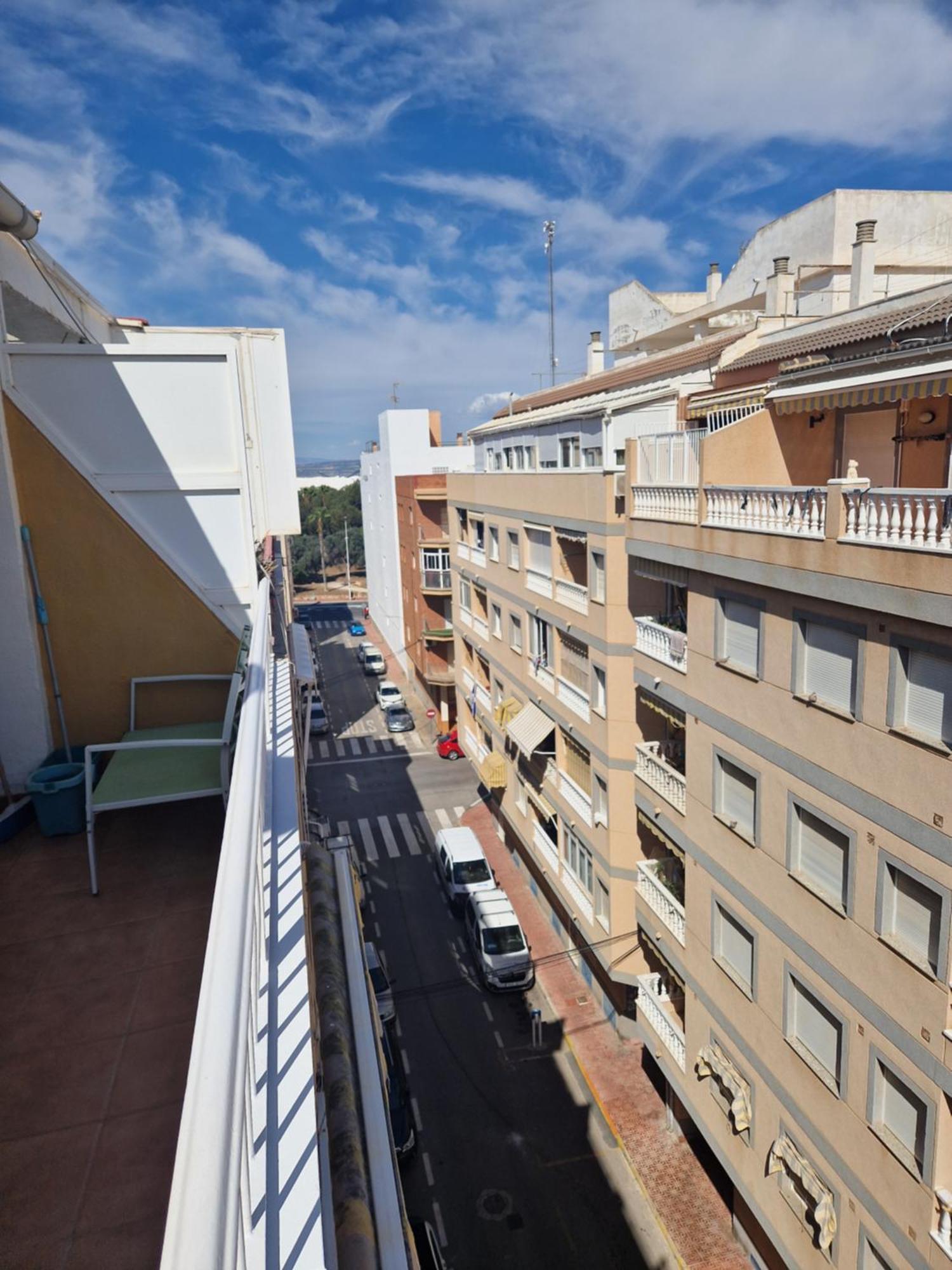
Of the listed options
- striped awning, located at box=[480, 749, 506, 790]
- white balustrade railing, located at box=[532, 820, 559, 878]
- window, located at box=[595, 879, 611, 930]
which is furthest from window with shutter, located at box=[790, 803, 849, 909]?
striped awning, located at box=[480, 749, 506, 790]

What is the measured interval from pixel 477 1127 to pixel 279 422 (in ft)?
48.6

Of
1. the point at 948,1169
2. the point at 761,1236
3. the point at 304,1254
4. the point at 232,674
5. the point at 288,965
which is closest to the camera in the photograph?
the point at 304,1254

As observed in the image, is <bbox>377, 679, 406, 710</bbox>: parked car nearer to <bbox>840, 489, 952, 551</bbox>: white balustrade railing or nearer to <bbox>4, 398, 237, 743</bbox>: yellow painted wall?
<bbox>840, 489, 952, 551</bbox>: white balustrade railing

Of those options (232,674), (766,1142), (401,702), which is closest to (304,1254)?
(232,674)

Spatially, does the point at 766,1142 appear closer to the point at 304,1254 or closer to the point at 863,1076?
the point at 863,1076

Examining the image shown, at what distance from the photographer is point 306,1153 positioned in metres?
2.86

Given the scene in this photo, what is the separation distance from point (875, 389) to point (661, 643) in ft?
19.3

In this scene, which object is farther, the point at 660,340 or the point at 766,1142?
the point at 660,340

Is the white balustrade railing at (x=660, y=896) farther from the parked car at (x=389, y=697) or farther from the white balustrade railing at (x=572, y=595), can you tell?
the parked car at (x=389, y=697)

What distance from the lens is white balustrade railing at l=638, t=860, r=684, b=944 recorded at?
14445 millimetres

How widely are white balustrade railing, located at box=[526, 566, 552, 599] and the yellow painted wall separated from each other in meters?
14.0

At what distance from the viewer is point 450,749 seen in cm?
3666

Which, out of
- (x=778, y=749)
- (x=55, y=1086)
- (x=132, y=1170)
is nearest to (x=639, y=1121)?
(x=778, y=749)

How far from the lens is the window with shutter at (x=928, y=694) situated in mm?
7766
